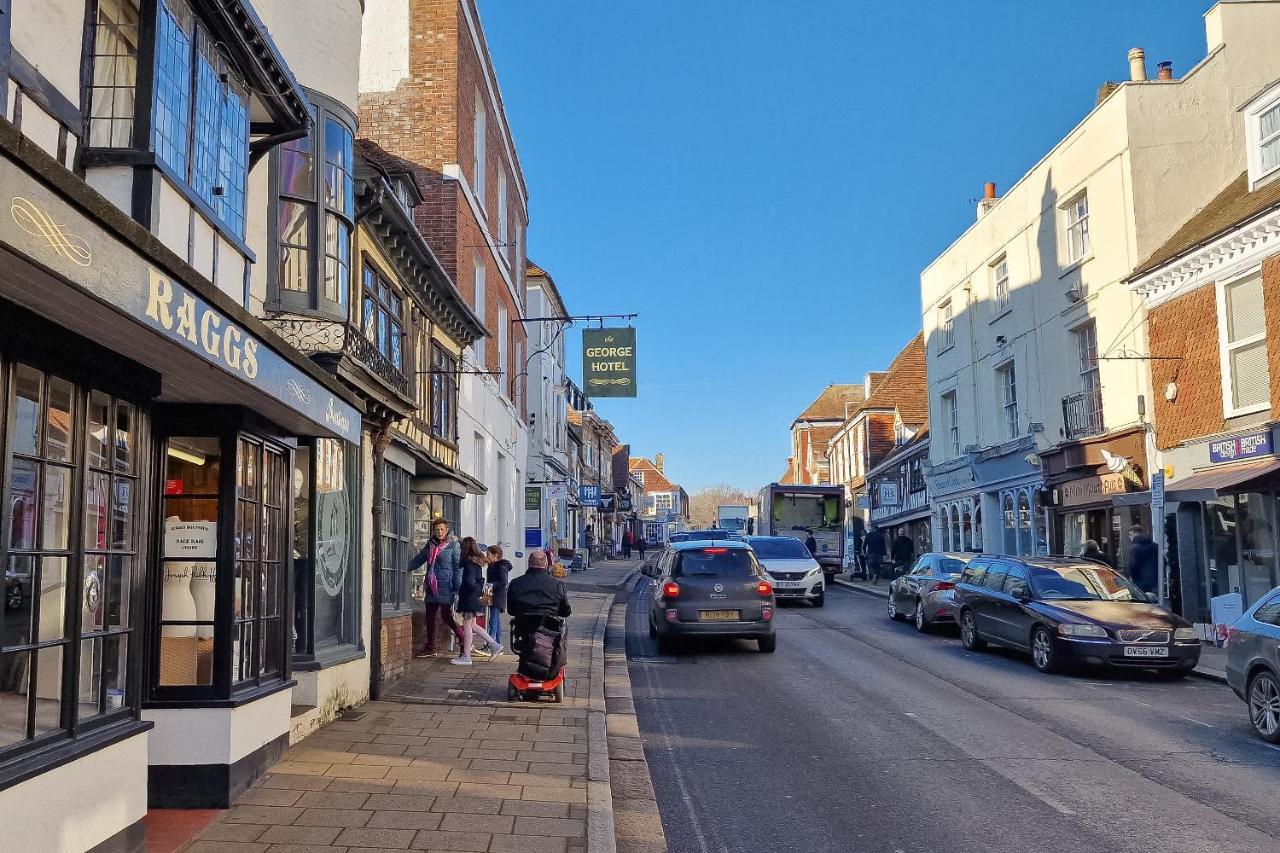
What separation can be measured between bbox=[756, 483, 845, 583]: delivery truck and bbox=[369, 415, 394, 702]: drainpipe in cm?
2553

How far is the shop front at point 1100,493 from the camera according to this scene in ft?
66.0

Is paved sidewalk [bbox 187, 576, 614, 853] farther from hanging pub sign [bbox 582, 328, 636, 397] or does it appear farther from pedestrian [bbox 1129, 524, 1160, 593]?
hanging pub sign [bbox 582, 328, 636, 397]

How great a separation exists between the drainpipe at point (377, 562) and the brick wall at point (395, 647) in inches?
11.8

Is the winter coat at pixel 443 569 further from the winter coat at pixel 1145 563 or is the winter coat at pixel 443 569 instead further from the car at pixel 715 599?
the winter coat at pixel 1145 563

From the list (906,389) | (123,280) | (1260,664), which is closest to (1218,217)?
(1260,664)

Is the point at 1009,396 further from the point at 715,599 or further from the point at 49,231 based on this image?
the point at 49,231

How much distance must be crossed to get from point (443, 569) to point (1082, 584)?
8834mm

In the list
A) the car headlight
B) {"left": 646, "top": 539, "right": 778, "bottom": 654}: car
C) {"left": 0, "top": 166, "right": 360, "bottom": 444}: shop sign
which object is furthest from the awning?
{"left": 0, "top": 166, "right": 360, "bottom": 444}: shop sign

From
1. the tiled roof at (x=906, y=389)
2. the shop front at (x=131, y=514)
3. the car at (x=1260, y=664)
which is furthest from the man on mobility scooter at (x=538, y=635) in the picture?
the tiled roof at (x=906, y=389)

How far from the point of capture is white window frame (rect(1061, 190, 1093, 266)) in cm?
2284

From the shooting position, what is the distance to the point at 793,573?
78.4ft

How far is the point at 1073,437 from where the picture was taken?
75.5 feet

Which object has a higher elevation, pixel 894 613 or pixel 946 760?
pixel 894 613

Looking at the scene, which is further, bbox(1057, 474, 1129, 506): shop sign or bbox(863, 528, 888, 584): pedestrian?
bbox(863, 528, 888, 584): pedestrian
